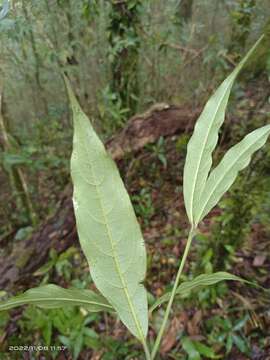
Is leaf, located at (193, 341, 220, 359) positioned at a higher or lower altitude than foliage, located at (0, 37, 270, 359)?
lower

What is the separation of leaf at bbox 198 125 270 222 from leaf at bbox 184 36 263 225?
0.02 m

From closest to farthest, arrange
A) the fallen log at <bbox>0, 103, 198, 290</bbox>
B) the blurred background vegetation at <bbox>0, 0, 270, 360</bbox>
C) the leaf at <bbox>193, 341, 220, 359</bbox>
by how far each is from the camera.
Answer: the leaf at <bbox>193, 341, 220, 359</bbox>
the blurred background vegetation at <bbox>0, 0, 270, 360</bbox>
the fallen log at <bbox>0, 103, 198, 290</bbox>

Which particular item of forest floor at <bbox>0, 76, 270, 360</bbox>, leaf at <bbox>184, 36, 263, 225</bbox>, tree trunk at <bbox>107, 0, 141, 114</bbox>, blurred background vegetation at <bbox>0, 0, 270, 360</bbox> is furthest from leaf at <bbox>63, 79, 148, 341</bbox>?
tree trunk at <bbox>107, 0, 141, 114</bbox>

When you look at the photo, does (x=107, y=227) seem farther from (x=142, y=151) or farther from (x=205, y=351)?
(x=142, y=151)

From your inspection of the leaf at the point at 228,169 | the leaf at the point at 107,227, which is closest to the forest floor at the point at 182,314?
the leaf at the point at 228,169

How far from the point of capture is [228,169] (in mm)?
544

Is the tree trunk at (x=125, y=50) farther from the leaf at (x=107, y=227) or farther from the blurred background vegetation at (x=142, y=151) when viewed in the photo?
the leaf at (x=107, y=227)

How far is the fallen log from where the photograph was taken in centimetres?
213

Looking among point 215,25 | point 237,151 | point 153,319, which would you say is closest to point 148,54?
point 215,25

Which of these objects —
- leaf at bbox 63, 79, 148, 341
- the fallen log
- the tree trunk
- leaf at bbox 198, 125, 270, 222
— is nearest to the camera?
leaf at bbox 63, 79, 148, 341

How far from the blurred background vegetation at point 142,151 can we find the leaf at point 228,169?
792 millimetres

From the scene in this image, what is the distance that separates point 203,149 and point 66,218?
72.3 inches
